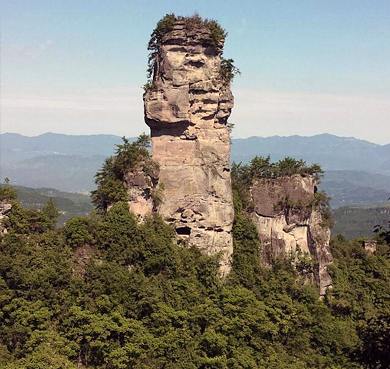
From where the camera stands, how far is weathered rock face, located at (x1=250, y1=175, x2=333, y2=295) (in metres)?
32.0

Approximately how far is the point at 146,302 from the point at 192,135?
444 inches

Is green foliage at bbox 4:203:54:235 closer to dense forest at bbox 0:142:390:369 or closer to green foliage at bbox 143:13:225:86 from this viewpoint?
dense forest at bbox 0:142:390:369

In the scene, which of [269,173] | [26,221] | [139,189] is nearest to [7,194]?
[26,221]

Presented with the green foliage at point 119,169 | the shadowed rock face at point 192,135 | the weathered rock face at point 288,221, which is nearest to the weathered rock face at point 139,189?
the green foliage at point 119,169

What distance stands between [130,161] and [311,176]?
13.7 meters

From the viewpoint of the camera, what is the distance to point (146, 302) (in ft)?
77.8

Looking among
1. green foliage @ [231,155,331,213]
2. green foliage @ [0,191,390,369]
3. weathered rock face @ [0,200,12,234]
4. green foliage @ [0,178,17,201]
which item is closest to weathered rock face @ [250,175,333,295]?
green foliage @ [231,155,331,213]

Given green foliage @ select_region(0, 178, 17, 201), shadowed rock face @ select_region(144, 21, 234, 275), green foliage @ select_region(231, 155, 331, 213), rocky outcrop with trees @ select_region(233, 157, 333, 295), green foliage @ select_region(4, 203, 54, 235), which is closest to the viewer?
green foliage @ select_region(4, 203, 54, 235)

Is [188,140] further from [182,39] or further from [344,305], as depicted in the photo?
[344,305]

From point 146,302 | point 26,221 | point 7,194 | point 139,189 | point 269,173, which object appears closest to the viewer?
point 146,302

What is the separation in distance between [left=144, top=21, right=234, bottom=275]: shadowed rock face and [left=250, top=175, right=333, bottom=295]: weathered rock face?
3.51m

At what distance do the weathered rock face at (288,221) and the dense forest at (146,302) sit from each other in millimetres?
998

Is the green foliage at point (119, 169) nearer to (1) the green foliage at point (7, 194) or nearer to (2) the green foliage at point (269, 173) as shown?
(1) the green foliage at point (7, 194)

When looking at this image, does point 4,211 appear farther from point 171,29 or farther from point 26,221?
point 171,29
